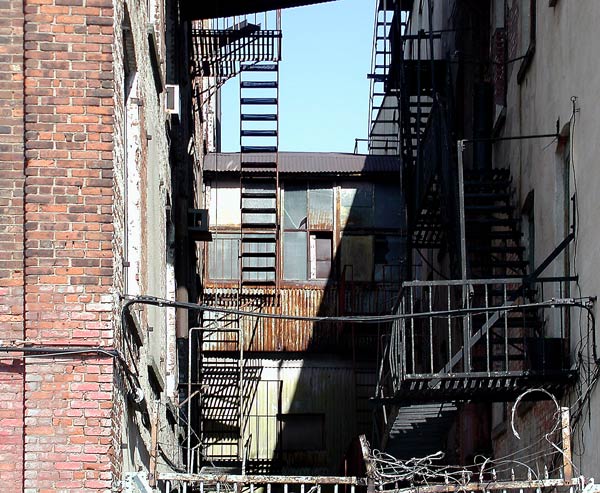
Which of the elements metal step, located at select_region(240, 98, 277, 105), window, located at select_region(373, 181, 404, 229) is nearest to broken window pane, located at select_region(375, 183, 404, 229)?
window, located at select_region(373, 181, 404, 229)

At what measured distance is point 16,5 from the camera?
1079 centimetres

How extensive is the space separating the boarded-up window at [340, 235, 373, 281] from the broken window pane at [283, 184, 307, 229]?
1087 mm

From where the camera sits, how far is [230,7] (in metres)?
25.2

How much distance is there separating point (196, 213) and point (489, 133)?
542 cm

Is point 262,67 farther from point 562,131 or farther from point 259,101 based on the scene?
point 562,131

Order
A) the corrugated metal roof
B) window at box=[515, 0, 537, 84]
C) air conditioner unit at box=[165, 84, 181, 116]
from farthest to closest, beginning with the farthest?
the corrugated metal roof → air conditioner unit at box=[165, 84, 181, 116] → window at box=[515, 0, 537, 84]

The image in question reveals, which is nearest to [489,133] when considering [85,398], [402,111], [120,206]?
[402,111]

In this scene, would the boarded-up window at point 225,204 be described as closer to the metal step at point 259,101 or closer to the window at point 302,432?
the metal step at point 259,101

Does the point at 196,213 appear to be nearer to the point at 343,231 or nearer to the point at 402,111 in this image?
the point at 402,111

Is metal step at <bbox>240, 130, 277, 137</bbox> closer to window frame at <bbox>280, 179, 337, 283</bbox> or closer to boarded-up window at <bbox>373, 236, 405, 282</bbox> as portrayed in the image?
window frame at <bbox>280, 179, 337, 283</bbox>

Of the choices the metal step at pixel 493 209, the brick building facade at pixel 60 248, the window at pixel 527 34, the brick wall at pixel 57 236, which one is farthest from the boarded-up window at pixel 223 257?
the brick wall at pixel 57 236

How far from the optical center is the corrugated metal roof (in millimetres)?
31078

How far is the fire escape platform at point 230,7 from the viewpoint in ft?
81.1

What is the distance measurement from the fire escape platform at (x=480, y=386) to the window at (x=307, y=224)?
1613 cm
